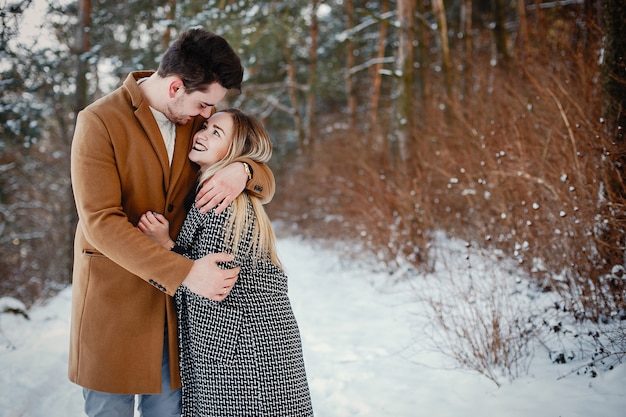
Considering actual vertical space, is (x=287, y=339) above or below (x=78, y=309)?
below

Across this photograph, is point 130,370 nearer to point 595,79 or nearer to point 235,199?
point 235,199

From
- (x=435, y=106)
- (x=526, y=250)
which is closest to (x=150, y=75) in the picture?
(x=526, y=250)

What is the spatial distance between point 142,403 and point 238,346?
0.58 metres

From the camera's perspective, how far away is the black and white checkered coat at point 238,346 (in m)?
1.93

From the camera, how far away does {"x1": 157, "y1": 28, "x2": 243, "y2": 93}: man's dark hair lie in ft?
6.33

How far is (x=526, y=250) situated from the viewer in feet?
14.0

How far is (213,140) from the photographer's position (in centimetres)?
209

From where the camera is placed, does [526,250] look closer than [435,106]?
Yes

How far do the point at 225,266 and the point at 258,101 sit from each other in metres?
15.7

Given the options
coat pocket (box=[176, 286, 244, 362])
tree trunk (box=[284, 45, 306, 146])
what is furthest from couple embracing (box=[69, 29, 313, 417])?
tree trunk (box=[284, 45, 306, 146])

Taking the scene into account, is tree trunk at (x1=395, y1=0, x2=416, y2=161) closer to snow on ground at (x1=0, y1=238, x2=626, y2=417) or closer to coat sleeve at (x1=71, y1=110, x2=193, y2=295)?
snow on ground at (x1=0, y1=238, x2=626, y2=417)

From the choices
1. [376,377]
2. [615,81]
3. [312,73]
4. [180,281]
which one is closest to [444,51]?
[312,73]

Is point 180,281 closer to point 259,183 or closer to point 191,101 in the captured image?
point 259,183

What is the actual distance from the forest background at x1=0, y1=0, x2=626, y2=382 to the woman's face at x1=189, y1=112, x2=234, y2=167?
101 inches
